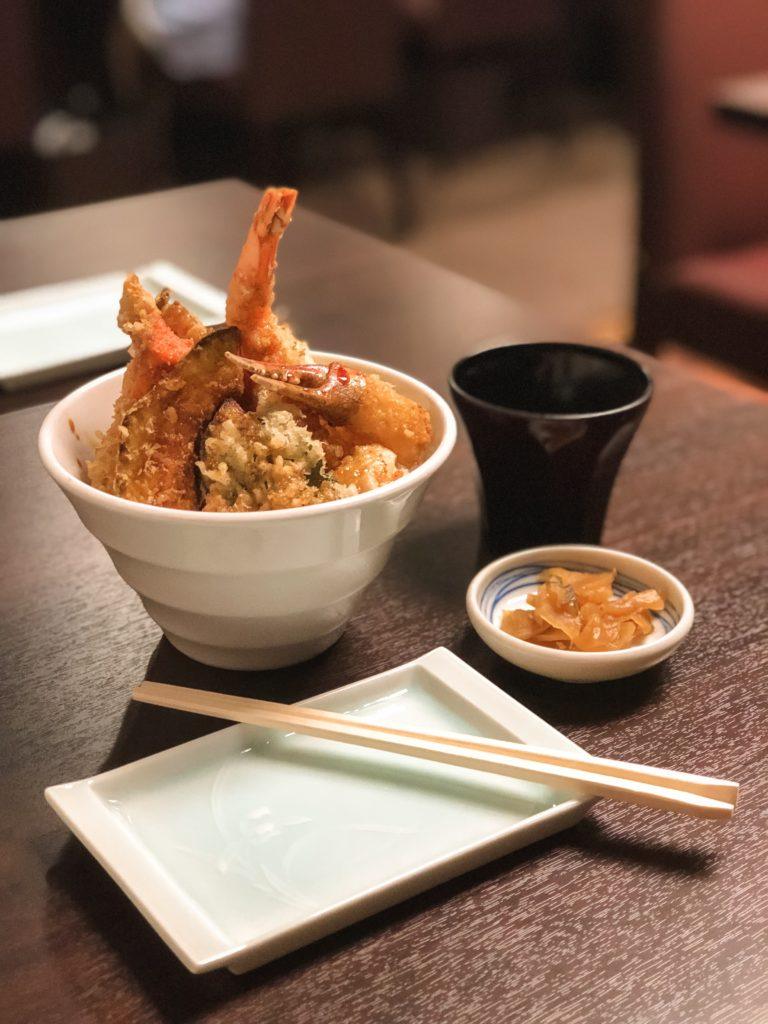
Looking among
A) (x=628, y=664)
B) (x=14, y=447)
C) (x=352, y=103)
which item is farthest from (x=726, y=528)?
(x=352, y=103)

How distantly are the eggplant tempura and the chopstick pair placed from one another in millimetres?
119

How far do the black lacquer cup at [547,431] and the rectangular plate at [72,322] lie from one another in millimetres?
410

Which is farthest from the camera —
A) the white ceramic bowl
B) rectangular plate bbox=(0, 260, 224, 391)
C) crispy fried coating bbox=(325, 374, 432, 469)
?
rectangular plate bbox=(0, 260, 224, 391)

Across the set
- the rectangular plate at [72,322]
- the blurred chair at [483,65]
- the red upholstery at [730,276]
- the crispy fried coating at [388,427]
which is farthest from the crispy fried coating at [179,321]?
the blurred chair at [483,65]

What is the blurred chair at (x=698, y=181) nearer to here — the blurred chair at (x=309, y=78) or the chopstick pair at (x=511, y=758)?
the chopstick pair at (x=511, y=758)

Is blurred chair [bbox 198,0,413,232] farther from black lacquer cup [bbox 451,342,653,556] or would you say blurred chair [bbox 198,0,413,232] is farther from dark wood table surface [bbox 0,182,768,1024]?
black lacquer cup [bbox 451,342,653,556]

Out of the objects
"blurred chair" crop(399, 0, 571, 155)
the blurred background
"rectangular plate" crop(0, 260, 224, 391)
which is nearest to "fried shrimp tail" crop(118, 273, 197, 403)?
"rectangular plate" crop(0, 260, 224, 391)

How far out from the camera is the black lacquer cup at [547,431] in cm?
92

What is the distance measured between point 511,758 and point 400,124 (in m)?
4.29

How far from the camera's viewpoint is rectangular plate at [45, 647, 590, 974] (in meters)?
0.60

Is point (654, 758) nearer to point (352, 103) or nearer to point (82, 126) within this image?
point (82, 126)

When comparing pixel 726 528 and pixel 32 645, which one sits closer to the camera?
pixel 32 645

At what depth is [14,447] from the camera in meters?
1.13

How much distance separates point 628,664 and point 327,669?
0.64 ft
